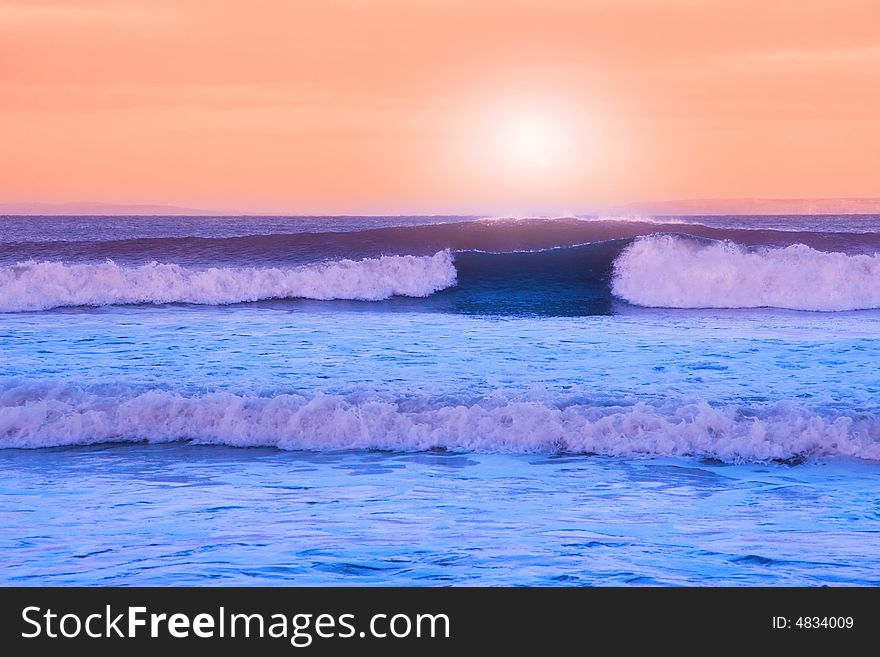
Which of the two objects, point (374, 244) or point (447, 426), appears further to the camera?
point (374, 244)

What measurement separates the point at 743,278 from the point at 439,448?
1311 cm

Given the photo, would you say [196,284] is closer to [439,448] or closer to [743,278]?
[743,278]

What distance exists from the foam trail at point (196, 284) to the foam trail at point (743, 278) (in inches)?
162

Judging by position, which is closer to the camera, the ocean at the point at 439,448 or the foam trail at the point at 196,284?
the ocean at the point at 439,448

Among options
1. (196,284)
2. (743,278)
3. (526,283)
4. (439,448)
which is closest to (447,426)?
(439,448)

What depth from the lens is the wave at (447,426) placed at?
727 centimetres

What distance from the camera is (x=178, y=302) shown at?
18312 millimetres

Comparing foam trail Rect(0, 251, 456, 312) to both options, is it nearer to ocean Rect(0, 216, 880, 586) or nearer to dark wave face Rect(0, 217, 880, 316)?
dark wave face Rect(0, 217, 880, 316)

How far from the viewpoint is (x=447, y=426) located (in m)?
7.68

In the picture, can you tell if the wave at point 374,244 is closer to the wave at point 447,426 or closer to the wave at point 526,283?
the wave at point 526,283

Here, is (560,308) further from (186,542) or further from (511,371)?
(186,542)

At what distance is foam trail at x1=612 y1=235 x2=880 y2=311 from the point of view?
18.2m

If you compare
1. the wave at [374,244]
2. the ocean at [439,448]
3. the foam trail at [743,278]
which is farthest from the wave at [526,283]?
the wave at [374,244]
